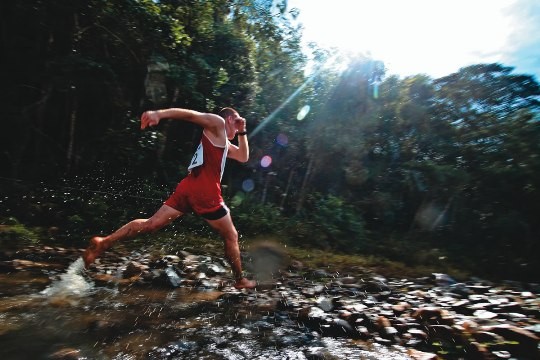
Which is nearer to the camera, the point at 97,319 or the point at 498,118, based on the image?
the point at 97,319

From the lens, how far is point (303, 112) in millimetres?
14352

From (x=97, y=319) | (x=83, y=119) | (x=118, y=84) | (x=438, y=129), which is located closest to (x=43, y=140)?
(x=83, y=119)

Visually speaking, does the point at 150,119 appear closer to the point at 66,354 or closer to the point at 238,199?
the point at 66,354

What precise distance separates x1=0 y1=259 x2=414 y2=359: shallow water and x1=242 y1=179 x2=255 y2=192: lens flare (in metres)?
9.93

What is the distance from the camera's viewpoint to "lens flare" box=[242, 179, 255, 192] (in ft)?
44.3

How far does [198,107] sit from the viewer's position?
11688 millimetres

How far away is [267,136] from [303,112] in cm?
200

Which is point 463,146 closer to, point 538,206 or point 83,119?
point 538,206

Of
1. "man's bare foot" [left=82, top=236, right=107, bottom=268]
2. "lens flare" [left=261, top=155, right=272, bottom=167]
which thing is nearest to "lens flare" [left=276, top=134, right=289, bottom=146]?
"lens flare" [left=261, top=155, right=272, bottom=167]

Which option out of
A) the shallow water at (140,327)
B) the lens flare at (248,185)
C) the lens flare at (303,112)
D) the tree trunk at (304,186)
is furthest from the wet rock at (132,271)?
the lens flare at (303,112)

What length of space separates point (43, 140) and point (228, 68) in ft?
21.1

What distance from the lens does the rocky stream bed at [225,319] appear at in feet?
7.33

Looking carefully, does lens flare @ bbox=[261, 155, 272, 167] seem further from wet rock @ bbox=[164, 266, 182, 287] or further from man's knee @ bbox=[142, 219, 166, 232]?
man's knee @ bbox=[142, 219, 166, 232]

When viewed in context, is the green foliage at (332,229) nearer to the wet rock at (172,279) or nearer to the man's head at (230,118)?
the wet rock at (172,279)
